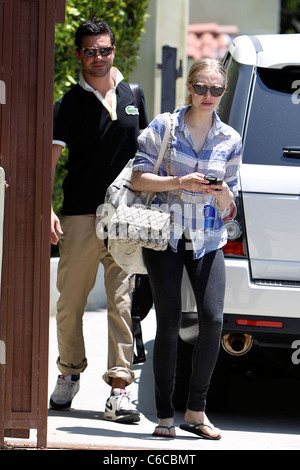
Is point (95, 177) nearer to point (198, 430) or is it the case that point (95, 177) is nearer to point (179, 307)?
point (179, 307)

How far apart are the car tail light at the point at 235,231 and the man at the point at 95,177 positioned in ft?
2.18

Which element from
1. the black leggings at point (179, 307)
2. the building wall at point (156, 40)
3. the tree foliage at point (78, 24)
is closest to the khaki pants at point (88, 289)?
the black leggings at point (179, 307)

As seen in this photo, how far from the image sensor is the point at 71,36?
9.06 m

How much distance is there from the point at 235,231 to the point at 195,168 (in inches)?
18.1

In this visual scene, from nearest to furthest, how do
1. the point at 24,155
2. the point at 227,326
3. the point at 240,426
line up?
the point at 24,155, the point at 227,326, the point at 240,426

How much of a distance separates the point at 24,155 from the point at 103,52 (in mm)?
1253

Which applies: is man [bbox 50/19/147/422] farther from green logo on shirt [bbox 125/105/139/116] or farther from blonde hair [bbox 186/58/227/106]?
blonde hair [bbox 186/58/227/106]

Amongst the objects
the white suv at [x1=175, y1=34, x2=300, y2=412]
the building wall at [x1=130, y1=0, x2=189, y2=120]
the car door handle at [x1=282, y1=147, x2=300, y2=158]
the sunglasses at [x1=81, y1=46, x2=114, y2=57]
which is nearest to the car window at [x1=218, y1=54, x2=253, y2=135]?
the white suv at [x1=175, y1=34, x2=300, y2=412]

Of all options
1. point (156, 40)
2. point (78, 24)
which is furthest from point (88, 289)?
point (156, 40)

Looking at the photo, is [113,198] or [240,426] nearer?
[113,198]

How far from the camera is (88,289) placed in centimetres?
571

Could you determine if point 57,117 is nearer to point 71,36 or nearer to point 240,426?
point 240,426

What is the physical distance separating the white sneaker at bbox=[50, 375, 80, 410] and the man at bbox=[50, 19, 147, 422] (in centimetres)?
25
